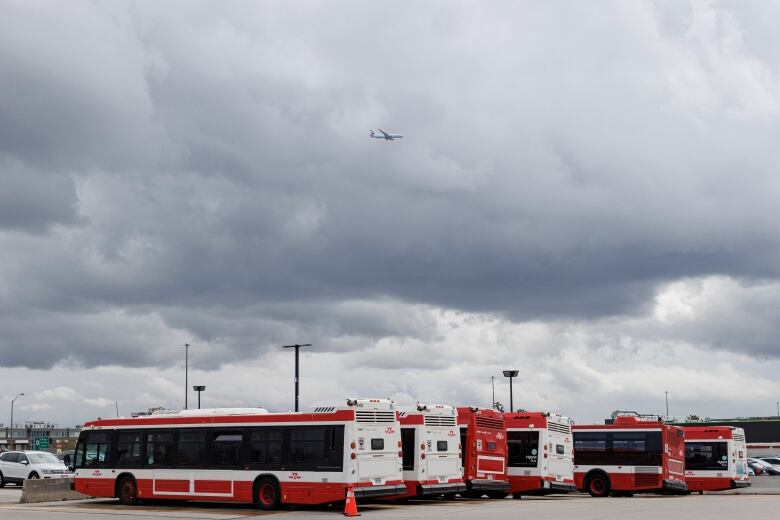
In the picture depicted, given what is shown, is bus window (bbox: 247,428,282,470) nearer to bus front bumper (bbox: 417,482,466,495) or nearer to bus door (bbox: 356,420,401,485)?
bus door (bbox: 356,420,401,485)

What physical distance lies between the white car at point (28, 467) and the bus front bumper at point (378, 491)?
2162cm

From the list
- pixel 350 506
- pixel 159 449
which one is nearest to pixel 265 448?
pixel 350 506

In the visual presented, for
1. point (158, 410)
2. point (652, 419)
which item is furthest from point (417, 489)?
point (652, 419)

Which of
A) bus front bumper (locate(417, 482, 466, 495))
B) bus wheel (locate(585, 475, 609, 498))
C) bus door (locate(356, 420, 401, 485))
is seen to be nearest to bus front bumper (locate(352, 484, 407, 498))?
bus door (locate(356, 420, 401, 485))

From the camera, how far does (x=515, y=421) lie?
3516 centimetres

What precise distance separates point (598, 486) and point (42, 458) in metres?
24.1

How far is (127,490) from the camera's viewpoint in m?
31.1

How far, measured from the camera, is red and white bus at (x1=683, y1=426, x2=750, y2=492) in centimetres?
4178

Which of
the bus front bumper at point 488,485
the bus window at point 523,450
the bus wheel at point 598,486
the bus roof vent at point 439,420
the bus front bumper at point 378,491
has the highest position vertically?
the bus roof vent at point 439,420

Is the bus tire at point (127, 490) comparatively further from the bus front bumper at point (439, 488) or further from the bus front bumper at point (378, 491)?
the bus front bumper at point (439, 488)

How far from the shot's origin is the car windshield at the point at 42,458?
4494cm

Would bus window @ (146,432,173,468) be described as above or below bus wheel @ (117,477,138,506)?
above

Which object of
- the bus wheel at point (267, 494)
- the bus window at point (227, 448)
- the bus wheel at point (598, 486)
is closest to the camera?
the bus wheel at point (267, 494)

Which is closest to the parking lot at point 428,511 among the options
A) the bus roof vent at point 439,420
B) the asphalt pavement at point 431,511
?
the asphalt pavement at point 431,511
